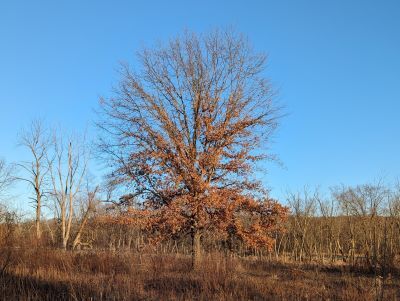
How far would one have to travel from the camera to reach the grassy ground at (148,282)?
26.8ft

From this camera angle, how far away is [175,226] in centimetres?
1474

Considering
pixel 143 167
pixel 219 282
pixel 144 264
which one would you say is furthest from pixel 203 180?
pixel 219 282

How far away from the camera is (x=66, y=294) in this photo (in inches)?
329

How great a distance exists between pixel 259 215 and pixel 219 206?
2.30m

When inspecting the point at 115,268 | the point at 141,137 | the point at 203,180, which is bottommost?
the point at 115,268

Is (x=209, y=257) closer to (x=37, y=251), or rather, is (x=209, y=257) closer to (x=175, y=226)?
(x=175, y=226)

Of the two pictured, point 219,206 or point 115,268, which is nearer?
point 115,268

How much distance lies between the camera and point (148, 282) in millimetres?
10453

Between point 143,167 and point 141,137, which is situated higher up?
point 141,137

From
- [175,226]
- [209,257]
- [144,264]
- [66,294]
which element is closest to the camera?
[66,294]

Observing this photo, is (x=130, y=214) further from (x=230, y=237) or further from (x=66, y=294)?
(x=66, y=294)

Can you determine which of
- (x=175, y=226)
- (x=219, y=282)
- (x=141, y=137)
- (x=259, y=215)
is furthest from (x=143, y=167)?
(x=219, y=282)

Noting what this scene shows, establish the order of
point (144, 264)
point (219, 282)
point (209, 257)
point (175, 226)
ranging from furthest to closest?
1. point (175, 226)
2. point (144, 264)
3. point (209, 257)
4. point (219, 282)

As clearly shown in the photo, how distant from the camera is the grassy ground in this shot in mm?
8180
